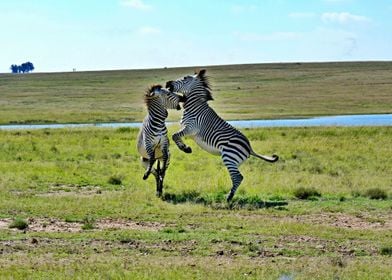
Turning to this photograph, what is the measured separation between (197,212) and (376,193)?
183 inches

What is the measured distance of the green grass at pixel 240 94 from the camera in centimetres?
7188

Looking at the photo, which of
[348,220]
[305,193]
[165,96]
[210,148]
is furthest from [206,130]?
[348,220]

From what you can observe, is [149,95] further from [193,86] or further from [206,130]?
[206,130]

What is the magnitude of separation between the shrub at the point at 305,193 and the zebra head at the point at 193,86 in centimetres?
312

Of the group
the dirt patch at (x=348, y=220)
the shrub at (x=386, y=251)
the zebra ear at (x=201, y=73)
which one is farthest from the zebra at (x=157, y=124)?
the shrub at (x=386, y=251)

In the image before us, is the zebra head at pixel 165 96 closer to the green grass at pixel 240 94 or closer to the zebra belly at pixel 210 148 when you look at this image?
the zebra belly at pixel 210 148

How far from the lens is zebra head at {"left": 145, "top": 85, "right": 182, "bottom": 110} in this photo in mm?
16641

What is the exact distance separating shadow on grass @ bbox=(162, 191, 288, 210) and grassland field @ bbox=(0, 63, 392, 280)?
0.03 m

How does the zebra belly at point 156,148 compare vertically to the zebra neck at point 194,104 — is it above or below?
below

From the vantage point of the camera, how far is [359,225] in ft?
40.7

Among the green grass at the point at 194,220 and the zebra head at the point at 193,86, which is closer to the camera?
the green grass at the point at 194,220

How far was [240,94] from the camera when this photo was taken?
98.3 meters

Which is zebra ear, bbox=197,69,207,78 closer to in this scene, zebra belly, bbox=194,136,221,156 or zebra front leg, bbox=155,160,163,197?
zebra belly, bbox=194,136,221,156

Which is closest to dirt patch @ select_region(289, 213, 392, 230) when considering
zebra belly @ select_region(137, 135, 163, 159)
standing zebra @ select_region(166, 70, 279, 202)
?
standing zebra @ select_region(166, 70, 279, 202)
